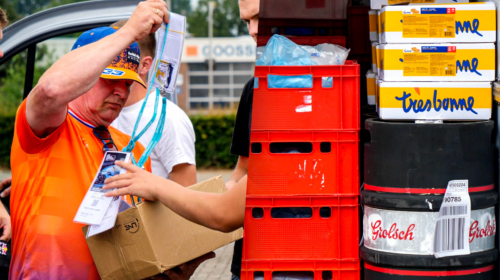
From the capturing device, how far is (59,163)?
83.4 inches

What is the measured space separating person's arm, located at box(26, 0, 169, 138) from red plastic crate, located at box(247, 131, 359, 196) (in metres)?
0.56

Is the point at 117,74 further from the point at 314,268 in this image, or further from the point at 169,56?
the point at 314,268

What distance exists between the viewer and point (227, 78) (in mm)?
38750

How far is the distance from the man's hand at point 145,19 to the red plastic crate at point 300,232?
698 mm

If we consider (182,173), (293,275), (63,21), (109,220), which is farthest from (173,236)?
(63,21)

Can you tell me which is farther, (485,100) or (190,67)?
(190,67)

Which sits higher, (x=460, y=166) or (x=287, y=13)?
(x=287, y=13)

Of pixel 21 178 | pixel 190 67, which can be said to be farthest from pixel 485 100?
pixel 190 67

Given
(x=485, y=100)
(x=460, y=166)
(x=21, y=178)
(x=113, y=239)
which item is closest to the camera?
(x=460, y=166)

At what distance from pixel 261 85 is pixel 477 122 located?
679 mm

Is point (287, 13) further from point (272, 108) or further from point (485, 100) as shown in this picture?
point (485, 100)

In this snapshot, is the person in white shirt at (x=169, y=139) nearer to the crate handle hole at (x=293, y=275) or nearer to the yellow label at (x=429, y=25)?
the crate handle hole at (x=293, y=275)

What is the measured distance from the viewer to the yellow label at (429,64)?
6.10ft

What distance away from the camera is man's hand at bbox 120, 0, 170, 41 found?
201 centimetres
